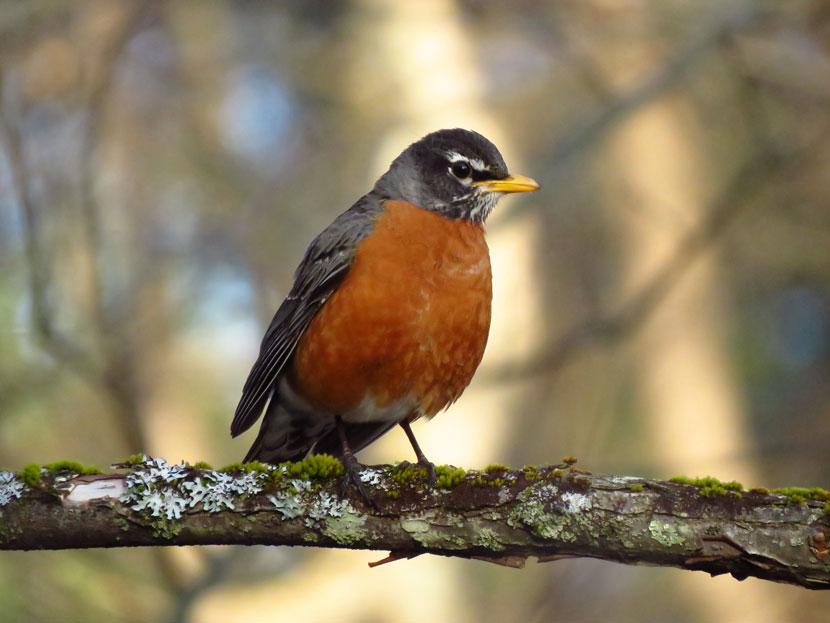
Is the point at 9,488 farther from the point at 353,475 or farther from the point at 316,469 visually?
the point at 353,475

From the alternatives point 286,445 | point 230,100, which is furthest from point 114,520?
point 230,100

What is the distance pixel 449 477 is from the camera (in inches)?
142

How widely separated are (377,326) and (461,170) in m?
1.34

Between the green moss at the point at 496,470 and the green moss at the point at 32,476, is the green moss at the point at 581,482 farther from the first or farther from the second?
the green moss at the point at 32,476

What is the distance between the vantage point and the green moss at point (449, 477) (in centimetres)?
359

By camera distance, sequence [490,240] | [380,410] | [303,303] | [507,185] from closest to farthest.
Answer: [380,410], [303,303], [507,185], [490,240]

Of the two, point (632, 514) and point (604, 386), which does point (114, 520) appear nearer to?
point (632, 514)

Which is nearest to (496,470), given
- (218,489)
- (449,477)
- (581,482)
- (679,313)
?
(449,477)

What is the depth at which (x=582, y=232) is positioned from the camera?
11.2m

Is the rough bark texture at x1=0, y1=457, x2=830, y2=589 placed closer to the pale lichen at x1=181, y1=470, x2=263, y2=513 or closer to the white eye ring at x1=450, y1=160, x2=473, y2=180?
the pale lichen at x1=181, y1=470, x2=263, y2=513

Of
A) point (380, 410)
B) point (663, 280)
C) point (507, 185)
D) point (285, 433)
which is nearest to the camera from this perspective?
point (380, 410)

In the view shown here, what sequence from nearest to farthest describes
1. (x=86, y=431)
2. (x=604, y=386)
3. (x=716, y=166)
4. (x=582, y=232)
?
(x=86, y=431), (x=604, y=386), (x=716, y=166), (x=582, y=232)

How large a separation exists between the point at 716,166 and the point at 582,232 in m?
1.66

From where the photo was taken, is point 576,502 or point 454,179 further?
point 454,179
